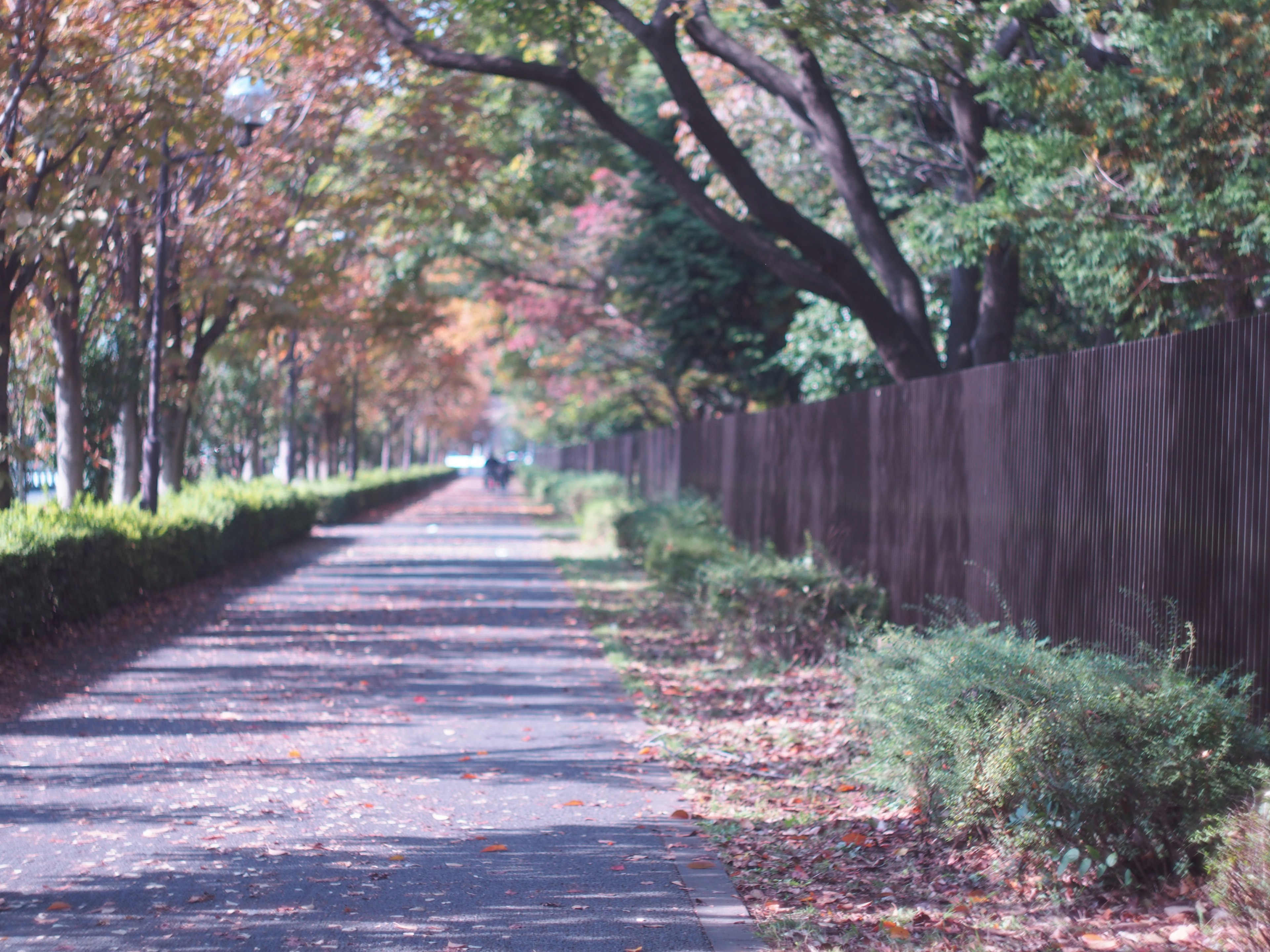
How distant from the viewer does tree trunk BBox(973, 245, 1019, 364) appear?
11414 millimetres

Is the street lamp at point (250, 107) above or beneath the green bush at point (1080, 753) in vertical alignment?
above

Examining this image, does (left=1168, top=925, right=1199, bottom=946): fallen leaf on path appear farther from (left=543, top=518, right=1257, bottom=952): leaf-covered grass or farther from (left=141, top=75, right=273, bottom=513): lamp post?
(left=141, top=75, right=273, bottom=513): lamp post

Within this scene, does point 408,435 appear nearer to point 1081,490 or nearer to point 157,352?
point 157,352

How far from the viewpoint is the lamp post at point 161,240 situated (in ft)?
45.4

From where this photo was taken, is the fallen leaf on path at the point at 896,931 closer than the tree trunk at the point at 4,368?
Yes

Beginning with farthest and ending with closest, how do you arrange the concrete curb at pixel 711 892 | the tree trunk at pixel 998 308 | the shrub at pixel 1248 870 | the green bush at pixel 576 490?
1. the green bush at pixel 576 490
2. the tree trunk at pixel 998 308
3. the concrete curb at pixel 711 892
4. the shrub at pixel 1248 870

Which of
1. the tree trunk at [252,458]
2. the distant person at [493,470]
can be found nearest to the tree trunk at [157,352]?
the tree trunk at [252,458]

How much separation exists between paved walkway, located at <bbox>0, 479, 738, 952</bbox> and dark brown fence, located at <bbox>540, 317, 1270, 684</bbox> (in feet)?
8.20

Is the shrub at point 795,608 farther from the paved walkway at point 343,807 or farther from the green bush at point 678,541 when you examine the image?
the green bush at point 678,541

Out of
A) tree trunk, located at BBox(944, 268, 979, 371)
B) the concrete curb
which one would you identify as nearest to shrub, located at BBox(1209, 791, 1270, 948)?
the concrete curb

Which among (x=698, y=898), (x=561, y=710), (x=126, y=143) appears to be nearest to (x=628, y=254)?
(x=126, y=143)

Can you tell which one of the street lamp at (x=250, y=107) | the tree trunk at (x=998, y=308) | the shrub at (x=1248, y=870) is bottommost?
the shrub at (x=1248, y=870)

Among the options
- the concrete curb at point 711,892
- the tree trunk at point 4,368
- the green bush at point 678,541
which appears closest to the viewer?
the concrete curb at point 711,892

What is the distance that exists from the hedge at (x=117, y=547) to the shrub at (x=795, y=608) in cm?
551
